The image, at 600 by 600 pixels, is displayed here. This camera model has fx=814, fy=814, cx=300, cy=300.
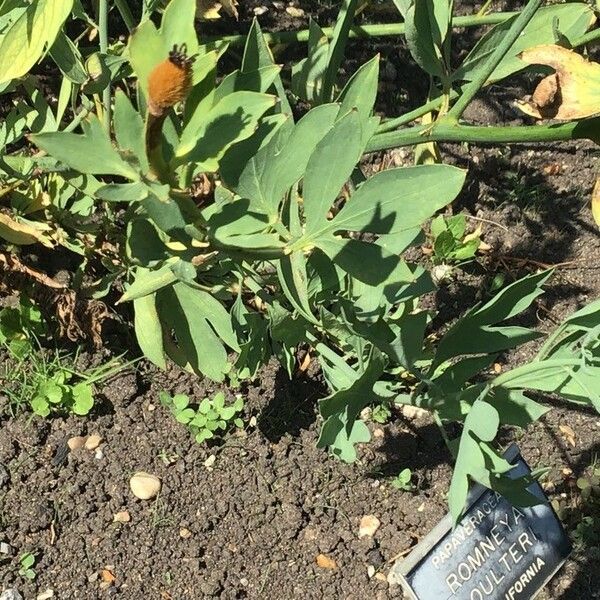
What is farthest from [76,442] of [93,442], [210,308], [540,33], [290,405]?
[540,33]

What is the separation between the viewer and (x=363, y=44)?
2146 mm

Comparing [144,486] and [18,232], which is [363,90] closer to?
[18,232]

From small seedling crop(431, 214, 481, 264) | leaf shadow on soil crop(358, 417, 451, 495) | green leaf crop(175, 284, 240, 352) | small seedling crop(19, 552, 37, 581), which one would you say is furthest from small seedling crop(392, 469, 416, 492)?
small seedling crop(19, 552, 37, 581)

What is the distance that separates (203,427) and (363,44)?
1.08 meters

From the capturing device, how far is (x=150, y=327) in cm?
138

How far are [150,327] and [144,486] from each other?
0.55 metres

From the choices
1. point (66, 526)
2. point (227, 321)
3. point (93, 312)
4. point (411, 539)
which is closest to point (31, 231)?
point (93, 312)

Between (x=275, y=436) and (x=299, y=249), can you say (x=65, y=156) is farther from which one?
(x=275, y=436)

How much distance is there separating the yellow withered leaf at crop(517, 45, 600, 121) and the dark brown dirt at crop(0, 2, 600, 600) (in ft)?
3.53

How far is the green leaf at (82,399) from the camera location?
179cm

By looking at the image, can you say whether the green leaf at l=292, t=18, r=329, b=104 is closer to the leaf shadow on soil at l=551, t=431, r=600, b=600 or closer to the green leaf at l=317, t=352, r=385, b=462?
the green leaf at l=317, t=352, r=385, b=462

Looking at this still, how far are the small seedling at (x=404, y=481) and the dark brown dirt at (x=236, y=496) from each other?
0.02 metres

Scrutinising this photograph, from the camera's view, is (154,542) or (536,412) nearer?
(536,412)

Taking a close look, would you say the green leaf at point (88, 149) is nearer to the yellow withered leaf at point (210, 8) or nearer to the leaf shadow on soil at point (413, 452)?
the yellow withered leaf at point (210, 8)
